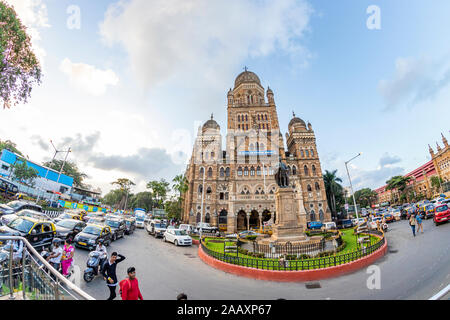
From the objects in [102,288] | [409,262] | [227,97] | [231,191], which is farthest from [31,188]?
[409,262]

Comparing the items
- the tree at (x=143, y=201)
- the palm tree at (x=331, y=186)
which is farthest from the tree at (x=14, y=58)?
the tree at (x=143, y=201)

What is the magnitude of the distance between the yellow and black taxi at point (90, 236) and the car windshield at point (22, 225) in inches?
98.0

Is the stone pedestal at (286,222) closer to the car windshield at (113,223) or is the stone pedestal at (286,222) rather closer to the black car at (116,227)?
the black car at (116,227)

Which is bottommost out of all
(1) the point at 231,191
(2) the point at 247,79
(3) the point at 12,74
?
(1) the point at 231,191

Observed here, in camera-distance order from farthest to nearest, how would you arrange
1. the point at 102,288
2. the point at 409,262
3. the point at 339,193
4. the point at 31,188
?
the point at 339,193, the point at 31,188, the point at 409,262, the point at 102,288

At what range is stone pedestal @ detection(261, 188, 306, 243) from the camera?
1435 centimetres

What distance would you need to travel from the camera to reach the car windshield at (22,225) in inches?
363

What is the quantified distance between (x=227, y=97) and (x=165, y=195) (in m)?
26.6

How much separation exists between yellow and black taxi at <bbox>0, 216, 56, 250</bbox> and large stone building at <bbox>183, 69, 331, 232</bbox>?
71.7ft

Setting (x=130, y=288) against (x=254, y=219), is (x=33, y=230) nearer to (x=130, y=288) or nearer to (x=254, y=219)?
(x=130, y=288)

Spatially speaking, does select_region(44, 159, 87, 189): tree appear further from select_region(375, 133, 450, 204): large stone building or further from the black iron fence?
select_region(375, 133, 450, 204): large stone building

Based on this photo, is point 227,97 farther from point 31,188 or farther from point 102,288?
point 31,188

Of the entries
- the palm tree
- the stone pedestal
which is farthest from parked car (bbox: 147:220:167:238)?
the palm tree
